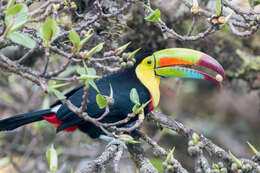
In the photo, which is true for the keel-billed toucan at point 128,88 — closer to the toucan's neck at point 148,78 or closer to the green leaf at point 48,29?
the toucan's neck at point 148,78

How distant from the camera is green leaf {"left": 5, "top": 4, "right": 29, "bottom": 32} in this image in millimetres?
1386

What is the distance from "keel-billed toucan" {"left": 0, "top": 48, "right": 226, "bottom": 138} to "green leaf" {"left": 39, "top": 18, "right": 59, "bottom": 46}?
3.74 feet

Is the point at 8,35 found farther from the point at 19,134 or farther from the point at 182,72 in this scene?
the point at 19,134

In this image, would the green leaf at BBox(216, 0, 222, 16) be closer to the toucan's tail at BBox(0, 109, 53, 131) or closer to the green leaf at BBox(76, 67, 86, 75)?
the green leaf at BBox(76, 67, 86, 75)

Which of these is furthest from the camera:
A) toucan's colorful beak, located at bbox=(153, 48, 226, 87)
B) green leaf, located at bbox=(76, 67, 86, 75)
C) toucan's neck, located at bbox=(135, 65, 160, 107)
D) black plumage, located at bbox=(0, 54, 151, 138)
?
toucan's neck, located at bbox=(135, 65, 160, 107)

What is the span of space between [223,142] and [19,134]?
2940 millimetres

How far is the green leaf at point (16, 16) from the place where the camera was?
139 centimetres

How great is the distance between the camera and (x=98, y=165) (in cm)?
193

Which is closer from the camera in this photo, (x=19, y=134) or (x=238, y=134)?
(x=19, y=134)

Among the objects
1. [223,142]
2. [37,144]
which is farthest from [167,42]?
[223,142]

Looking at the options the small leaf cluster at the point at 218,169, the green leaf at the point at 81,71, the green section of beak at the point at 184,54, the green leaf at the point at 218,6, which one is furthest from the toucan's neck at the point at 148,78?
the green leaf at the point at 81,71

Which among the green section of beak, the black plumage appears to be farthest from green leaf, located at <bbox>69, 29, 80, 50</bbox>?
the green section of beak

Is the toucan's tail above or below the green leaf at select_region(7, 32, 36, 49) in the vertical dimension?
below

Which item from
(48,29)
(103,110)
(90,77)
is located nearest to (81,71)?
(90,77)
